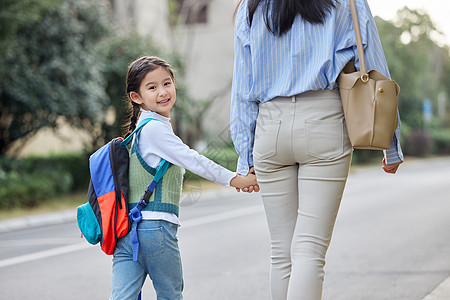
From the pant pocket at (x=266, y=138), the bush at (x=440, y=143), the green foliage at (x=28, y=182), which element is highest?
the pant pocket at (x=266, y=138)

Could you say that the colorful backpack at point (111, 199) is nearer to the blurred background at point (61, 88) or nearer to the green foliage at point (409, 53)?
the blurred background at point (61, 88)

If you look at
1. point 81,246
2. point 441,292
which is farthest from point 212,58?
point 441,292

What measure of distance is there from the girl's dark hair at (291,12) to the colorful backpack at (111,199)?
699 mm

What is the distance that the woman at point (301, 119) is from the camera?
2598 millimetres

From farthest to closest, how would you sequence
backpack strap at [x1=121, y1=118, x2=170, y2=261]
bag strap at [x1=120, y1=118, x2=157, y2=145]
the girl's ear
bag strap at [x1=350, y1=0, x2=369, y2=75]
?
the girl's ear, bag strap at [x1=120, y1=118, x2=157, y2=145], backpack strap at [x1=121, y1=118, x2=170, y2=261], bag strap at [x1=350, y1=0, x2=369, y2=75]

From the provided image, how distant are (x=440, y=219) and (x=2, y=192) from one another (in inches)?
272

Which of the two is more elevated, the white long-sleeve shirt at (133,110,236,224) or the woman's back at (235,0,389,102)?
the woman's back at (235,0,389,102)

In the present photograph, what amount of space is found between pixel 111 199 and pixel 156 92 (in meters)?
0.53

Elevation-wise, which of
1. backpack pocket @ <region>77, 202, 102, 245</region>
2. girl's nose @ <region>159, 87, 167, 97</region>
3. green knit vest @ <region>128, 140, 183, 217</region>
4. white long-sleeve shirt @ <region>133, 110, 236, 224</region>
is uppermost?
girl's nose @ <region>159, 87, 167, 97</region>

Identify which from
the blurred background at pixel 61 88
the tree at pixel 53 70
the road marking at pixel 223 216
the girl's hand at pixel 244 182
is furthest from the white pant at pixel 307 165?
the tree at pixel 53 70

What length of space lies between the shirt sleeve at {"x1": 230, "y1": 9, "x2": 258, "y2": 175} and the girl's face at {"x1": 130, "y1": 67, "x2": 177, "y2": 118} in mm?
314

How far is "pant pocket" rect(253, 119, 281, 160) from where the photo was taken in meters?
2.65

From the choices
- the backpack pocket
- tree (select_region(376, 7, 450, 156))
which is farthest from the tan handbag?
tree (select_region(376, 7, 450, 156))

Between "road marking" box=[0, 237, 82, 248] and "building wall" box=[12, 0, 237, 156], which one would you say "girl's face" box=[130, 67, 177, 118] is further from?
"building wall" box=[12, 0, 237, 156]
